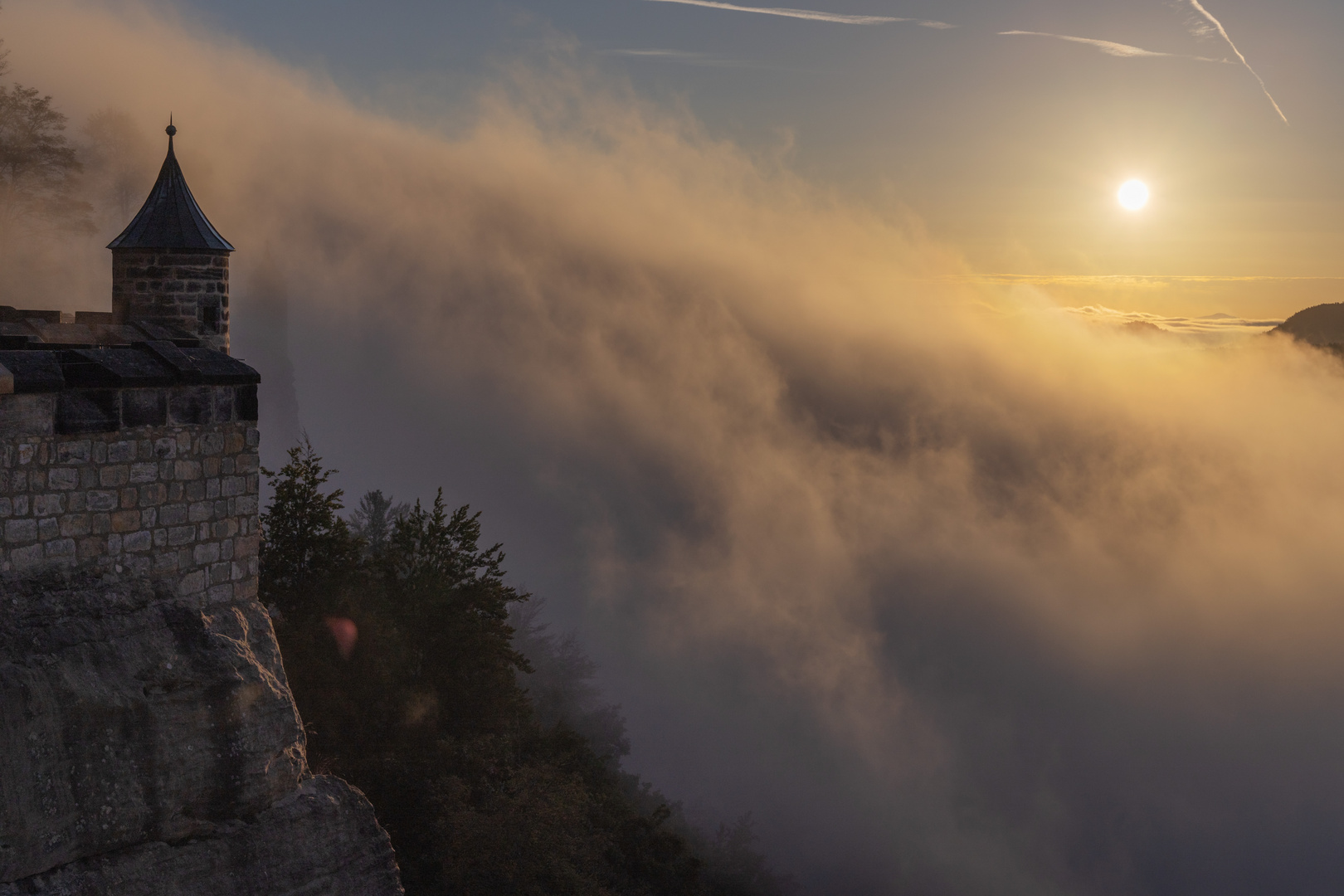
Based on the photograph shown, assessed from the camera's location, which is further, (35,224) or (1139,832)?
(1139,832)

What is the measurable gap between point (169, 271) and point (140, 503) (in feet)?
22.9

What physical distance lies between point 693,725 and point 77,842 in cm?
16257

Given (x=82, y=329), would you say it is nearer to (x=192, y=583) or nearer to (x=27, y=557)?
(x=192, y=583)

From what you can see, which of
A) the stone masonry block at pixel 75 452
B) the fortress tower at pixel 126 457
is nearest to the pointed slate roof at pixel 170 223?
the fortress tower at pixel 126 457

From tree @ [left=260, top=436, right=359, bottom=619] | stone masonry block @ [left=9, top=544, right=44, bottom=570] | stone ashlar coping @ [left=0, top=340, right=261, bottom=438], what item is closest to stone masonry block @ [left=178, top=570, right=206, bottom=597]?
stone masonry block @ [left=9, top=544, right=44, bottom=570]

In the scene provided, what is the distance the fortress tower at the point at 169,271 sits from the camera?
17.7 meters

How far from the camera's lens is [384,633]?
2477cm

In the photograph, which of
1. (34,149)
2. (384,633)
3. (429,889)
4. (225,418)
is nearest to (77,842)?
(225,418)

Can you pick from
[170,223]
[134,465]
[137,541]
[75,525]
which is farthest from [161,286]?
[75,525]

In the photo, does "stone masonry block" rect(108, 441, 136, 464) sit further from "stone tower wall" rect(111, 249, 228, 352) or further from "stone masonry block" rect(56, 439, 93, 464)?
"stone tower wall" rect(111, 249, 228, 352)

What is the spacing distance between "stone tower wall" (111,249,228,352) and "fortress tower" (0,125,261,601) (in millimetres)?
1362

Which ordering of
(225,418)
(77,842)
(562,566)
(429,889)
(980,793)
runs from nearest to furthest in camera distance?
(77,842)
(225,418)
(429,889)
(980,793)
(562,566)

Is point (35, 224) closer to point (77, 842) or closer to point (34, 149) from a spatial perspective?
point (34, 149)

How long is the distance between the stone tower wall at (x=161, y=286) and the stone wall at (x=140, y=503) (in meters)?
4.71
